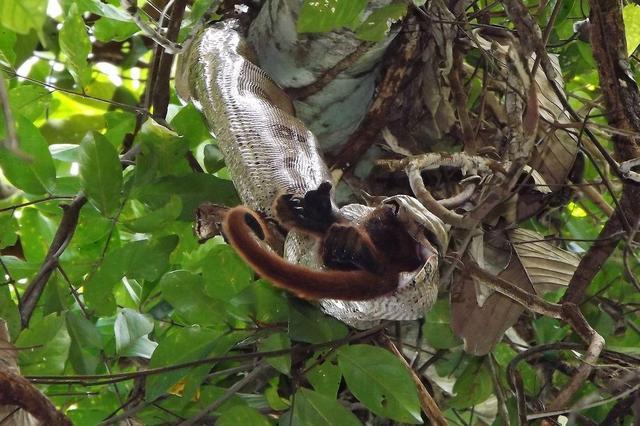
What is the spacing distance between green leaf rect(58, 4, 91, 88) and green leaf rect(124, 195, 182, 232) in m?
0.32

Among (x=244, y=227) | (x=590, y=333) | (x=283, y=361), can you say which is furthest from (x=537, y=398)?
(x=244, y=227)

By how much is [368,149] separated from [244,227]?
0.64 meters

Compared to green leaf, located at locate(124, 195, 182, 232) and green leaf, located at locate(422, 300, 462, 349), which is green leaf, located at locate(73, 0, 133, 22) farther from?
green leaf, located at locate(422, 300, 462, 349)

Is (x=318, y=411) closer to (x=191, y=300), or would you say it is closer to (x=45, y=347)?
(x=191, y=300)

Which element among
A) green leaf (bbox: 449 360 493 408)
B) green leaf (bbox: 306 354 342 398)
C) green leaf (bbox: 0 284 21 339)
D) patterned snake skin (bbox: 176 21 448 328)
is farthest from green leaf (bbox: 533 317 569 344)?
green leaf (bbox: 0 284 21 339)

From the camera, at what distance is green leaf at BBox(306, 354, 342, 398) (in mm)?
1115

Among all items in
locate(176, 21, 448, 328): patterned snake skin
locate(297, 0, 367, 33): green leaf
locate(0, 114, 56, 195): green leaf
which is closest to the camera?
locate(176, 21, 448, 328): patterned snake skin

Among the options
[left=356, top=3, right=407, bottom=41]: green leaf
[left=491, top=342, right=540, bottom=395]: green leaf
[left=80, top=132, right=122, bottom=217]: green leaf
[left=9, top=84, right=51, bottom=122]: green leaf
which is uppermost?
[left=356, top=3, right=407, bottom=41]: green leaf

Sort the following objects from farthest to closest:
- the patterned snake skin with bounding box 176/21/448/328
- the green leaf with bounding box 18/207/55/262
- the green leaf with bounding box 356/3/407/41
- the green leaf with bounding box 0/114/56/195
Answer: the green leaf with bounding box 18/207/55/262 → the green leaf with bounding box 0/114/56/195 → the green leaf with bounding box 356/3/407/41 → the patterned snake skin with bounding box 176/21/448/328

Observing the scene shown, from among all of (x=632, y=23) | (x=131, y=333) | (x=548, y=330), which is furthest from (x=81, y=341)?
(x=632, y=23)

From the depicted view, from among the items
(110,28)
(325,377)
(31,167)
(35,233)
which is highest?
(110,28)

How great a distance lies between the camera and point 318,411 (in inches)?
40.2

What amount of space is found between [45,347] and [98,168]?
0.25 metres

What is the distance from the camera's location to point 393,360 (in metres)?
1.02
